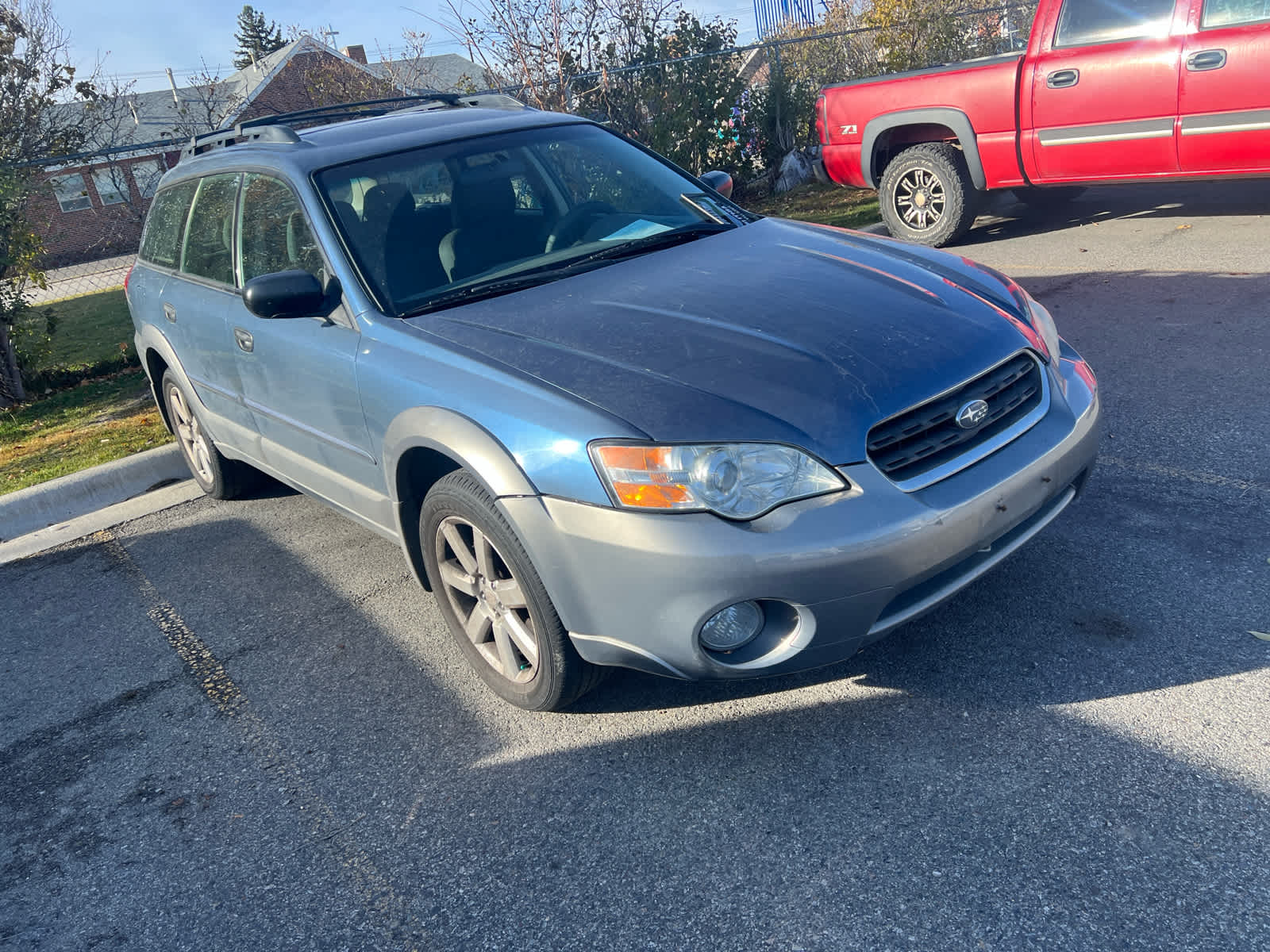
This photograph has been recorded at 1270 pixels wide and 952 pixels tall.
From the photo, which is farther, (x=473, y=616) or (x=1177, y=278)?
(x=1177, y=278)

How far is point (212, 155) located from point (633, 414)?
3.06 meters

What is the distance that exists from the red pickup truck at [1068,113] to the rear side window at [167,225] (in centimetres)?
555

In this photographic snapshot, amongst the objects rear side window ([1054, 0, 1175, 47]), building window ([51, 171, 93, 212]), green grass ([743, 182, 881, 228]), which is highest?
building window ([51, 171, 93, 212])

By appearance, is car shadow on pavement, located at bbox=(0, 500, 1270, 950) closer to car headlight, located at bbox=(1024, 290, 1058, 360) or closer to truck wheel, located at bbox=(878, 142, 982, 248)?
car headlight, located at bbox=(1024, 290, 1058, 360)

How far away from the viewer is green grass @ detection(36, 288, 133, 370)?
971 centimetres

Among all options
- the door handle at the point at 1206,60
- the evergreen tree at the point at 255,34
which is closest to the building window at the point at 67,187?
the door handle at the point at 1206,60

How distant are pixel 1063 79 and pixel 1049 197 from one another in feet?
6.89

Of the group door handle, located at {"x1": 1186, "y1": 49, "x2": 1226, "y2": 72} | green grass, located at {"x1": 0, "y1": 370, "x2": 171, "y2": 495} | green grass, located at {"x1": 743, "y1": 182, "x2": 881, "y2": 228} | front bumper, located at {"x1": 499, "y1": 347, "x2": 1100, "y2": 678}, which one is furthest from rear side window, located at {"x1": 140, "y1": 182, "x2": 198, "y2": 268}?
door handle, located at {"x1": 1186, "y1": 49, "x2": 1226, "y2": 72}

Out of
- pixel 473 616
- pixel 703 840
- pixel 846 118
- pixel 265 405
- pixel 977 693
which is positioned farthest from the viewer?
pixel 846 118

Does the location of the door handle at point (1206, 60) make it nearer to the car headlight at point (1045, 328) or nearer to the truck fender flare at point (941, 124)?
the truck fender flare at point (941, 124)

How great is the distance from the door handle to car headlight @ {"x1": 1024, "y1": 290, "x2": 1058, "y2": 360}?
4619mm

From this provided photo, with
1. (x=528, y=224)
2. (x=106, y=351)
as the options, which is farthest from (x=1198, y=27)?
(x=106, y=351)

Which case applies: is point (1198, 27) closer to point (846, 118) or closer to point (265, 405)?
point (846, 118)

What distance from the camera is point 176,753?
333 centimetres
